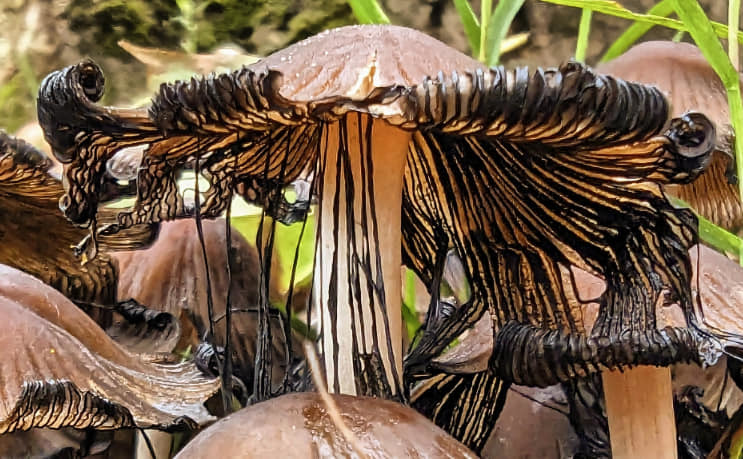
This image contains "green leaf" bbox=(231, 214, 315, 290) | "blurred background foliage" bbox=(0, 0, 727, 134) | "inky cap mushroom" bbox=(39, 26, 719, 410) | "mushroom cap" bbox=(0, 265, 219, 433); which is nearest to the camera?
"inky cap mushroom" bbox=(39, 26, 719, 410)

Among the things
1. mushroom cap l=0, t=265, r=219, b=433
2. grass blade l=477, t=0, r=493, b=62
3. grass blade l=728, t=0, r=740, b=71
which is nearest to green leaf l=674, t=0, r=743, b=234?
grass blade l=728, t=0, r=740, b=71

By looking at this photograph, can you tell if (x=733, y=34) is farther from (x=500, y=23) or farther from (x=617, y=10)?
(x=500, y=23)

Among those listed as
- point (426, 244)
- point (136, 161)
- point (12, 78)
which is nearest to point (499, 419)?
point (426, 244)

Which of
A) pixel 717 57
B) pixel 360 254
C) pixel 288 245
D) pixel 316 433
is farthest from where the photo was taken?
pixel 288 245

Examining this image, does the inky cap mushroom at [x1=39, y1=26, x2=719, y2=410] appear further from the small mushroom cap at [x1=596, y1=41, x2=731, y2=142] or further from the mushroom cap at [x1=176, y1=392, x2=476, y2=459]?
the small mushroom cap at [x1=596, y1=41, x2=731, y2=142]

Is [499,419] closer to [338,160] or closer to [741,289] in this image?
[741,289]

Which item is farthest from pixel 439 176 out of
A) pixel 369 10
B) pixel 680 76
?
pixel 680 76
